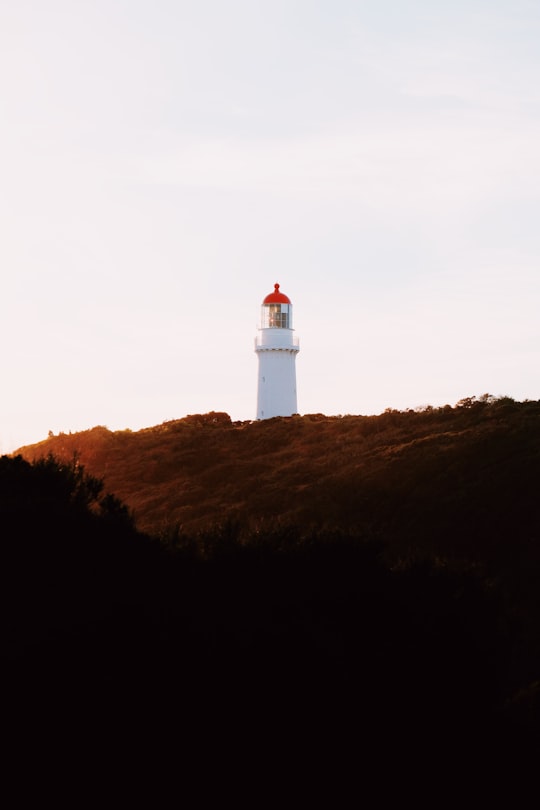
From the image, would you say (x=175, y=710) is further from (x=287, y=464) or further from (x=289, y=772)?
(x=287, y=464)

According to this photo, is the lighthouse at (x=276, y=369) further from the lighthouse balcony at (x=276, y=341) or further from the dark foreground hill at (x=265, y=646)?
the dark foreground hill at (x=265, y=646)

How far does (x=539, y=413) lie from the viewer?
128ft

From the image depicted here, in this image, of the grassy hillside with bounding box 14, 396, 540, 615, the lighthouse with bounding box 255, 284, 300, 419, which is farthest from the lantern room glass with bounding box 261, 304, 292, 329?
the grassy hillside with bounding box 14, 396, 540, 615

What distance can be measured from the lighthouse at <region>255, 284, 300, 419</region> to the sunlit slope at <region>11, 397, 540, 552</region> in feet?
25.3

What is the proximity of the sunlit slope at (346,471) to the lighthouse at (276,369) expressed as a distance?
7.72m

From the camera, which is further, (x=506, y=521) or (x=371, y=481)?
(x=371, y=481)

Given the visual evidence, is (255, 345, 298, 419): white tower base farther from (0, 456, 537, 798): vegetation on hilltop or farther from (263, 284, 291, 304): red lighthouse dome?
(0, 456, 537, 798): vegetation on hilltop

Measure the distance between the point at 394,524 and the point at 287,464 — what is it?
10.3 m

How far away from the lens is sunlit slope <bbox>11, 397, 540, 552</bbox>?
99.4ft

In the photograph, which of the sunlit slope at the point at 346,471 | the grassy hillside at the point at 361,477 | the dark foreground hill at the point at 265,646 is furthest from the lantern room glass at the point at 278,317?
the dark foreground hill at the point at 265,646

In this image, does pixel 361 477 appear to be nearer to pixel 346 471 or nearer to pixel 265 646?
pixel 346 471

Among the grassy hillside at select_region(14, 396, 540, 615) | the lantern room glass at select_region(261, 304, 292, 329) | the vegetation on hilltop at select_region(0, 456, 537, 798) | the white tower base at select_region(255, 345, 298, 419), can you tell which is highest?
the lantern room glass at select_region(261, 304, 292, 329)

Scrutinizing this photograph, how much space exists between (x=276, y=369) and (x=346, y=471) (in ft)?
74.0

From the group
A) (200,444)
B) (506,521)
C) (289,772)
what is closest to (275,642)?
(289,772)
